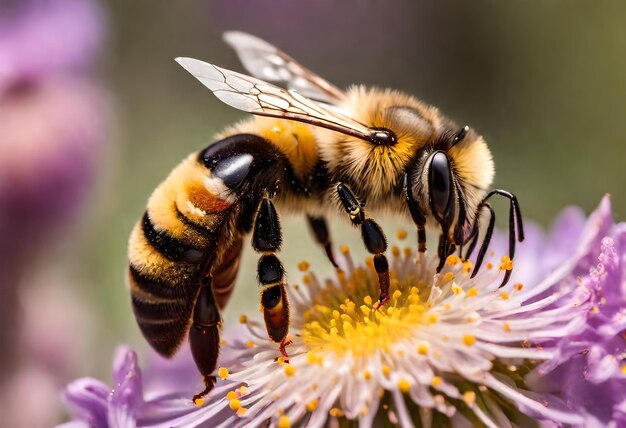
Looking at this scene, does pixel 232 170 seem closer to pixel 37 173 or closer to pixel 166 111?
pixel 37 173

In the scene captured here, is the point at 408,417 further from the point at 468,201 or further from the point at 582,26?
the point at 582,26

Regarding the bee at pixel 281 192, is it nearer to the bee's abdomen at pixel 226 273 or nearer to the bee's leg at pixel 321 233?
the bee's abdomen at pixel 226 273

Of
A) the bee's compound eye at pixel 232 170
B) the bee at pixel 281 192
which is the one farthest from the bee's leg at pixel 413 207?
the bee's compound eye at pixel 232 170

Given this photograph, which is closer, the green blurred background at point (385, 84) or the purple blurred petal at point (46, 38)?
the purple blurred petal at point (46, 38)

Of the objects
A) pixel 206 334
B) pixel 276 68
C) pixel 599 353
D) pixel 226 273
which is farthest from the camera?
pixel 276 68

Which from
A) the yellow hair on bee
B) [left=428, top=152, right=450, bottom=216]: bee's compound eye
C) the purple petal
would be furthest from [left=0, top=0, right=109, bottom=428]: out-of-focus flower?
[left=428, top=152, right=450, bottom=216]: bee's compound eye

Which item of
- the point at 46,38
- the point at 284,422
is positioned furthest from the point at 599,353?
the point at 46,38
